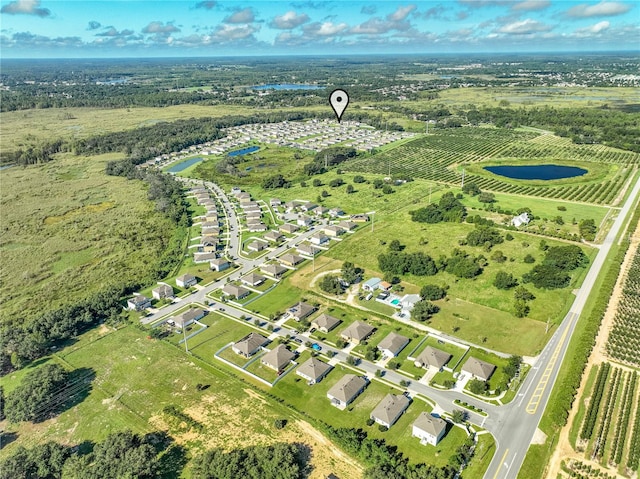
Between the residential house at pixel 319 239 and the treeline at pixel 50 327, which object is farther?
the residential house at pixel 319 239

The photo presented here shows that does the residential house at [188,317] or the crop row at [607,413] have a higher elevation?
the residential house at [188,317]

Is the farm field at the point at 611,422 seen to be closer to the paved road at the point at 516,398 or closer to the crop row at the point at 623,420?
the crop row at the point at 623,420

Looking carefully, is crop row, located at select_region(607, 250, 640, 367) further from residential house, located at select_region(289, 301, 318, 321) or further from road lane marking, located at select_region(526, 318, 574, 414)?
residential house, located at select_region(289, 301, 318, 321)

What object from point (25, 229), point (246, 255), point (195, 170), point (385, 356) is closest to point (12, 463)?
point (385, 356)

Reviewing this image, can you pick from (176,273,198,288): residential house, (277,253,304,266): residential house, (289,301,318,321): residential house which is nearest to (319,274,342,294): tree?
(289,301,318,321): residential house

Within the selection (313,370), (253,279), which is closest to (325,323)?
(313,370)

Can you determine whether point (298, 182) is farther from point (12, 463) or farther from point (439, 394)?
point (12, 463)

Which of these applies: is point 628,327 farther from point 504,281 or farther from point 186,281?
point 186,281

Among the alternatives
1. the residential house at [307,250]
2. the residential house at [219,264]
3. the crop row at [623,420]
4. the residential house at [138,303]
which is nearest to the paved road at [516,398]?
the residential house at [138,303]

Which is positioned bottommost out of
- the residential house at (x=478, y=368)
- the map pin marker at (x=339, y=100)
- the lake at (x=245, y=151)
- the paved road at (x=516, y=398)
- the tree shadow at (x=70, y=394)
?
the tree shadow at (x=70, y=394)
